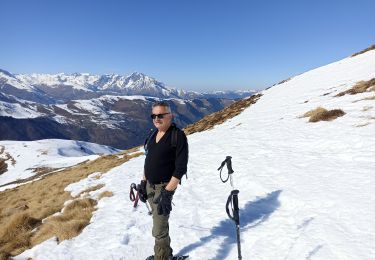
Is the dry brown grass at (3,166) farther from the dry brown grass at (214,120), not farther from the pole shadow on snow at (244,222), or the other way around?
the pole shadow on snow at (244,222)

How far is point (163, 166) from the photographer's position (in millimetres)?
7504

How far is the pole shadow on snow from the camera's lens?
8.84m

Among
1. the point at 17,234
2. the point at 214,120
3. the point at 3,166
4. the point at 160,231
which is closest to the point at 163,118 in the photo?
the point at 160,231

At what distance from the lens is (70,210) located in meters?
13.8

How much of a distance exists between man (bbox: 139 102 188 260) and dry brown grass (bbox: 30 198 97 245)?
13.9 feet

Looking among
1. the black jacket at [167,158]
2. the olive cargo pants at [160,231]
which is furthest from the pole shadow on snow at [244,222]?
the black jacket at [167,158]

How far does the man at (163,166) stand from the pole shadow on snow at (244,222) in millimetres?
1456

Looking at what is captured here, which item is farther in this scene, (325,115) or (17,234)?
(325,115)

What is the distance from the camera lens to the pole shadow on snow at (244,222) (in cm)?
884

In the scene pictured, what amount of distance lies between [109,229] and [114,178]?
9.24 metres

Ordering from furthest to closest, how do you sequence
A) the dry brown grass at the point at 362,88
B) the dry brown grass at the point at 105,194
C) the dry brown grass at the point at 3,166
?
the dry brown grass at the point at 3,166
the dry brown grass at the point at 362,88
the dry brown grass at the point at 105,194

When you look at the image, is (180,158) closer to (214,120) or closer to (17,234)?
(17,234)

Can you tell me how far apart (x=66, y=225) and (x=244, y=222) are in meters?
5.71

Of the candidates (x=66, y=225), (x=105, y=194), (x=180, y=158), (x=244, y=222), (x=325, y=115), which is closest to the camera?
(x=180, y=158)
